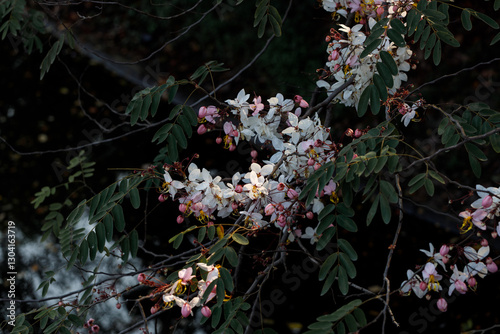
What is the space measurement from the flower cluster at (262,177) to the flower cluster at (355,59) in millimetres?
235

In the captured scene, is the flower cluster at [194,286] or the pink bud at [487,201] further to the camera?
the pink bud at [487,201]

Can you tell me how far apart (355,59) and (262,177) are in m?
0.62

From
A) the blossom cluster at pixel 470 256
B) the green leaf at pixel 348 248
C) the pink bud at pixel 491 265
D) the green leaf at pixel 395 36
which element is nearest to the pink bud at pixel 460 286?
the blossom cluster at pixel 470 256

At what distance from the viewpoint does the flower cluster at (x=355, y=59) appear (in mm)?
2020

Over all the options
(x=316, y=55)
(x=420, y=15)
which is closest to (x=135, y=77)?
(x=316, y=55)

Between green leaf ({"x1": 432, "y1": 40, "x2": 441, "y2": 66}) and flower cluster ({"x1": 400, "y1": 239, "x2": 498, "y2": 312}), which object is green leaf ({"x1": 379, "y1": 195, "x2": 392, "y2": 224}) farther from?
green leaf ({"x1": 432, "y1": 40, "x2": 441, "y2": 66})

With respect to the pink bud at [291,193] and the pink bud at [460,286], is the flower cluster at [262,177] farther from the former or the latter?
the pink bud at [460,286]

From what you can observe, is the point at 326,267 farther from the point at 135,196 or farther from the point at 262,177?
the point at 135,196

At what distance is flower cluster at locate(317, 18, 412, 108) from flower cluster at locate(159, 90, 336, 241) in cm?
24

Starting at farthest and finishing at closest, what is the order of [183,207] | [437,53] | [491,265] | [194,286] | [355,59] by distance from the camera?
[437,53] → [355,59] → [183,207] → [491,265] → [194,286]

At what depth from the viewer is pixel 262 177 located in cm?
186

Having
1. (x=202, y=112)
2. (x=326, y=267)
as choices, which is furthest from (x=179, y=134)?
(x=326, y=267)

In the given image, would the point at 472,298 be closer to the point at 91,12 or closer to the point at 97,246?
the point at 97,246

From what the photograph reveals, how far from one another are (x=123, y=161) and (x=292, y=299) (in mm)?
2267
